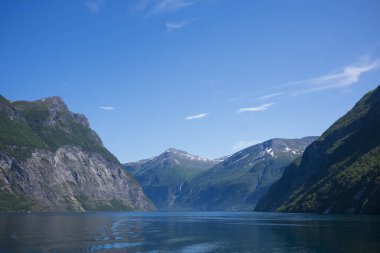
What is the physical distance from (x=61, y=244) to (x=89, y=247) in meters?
7.43

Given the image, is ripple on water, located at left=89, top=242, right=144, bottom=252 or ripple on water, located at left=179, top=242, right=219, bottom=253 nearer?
ripple on water, located at left=89, top=242, right=144, bottom=252

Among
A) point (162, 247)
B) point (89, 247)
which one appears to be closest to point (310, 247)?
point (162, 247)

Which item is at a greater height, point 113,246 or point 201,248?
point 113,246

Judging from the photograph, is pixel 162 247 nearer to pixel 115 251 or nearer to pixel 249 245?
pixel 115 251

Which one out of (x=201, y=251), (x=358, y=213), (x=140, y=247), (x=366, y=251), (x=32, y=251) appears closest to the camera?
(x=366, y=251)

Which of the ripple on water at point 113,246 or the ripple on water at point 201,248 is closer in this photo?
the ripple on water at point 113,246

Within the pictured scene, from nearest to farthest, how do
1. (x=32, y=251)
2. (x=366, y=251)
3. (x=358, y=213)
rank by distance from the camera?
(x=366, y=251)
(x=32, y=251)
(x=358, y=213)

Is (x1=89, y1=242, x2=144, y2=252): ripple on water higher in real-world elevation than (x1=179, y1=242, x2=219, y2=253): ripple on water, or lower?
higher

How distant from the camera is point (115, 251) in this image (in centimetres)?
7194

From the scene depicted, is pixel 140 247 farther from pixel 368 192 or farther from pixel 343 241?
pixel 368 192

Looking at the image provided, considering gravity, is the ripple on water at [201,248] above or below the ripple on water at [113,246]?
below

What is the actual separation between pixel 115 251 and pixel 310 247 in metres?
33.9

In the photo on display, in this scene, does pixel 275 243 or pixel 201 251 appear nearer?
→ pixel 201 251

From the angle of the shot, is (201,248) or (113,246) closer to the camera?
(201,248)
